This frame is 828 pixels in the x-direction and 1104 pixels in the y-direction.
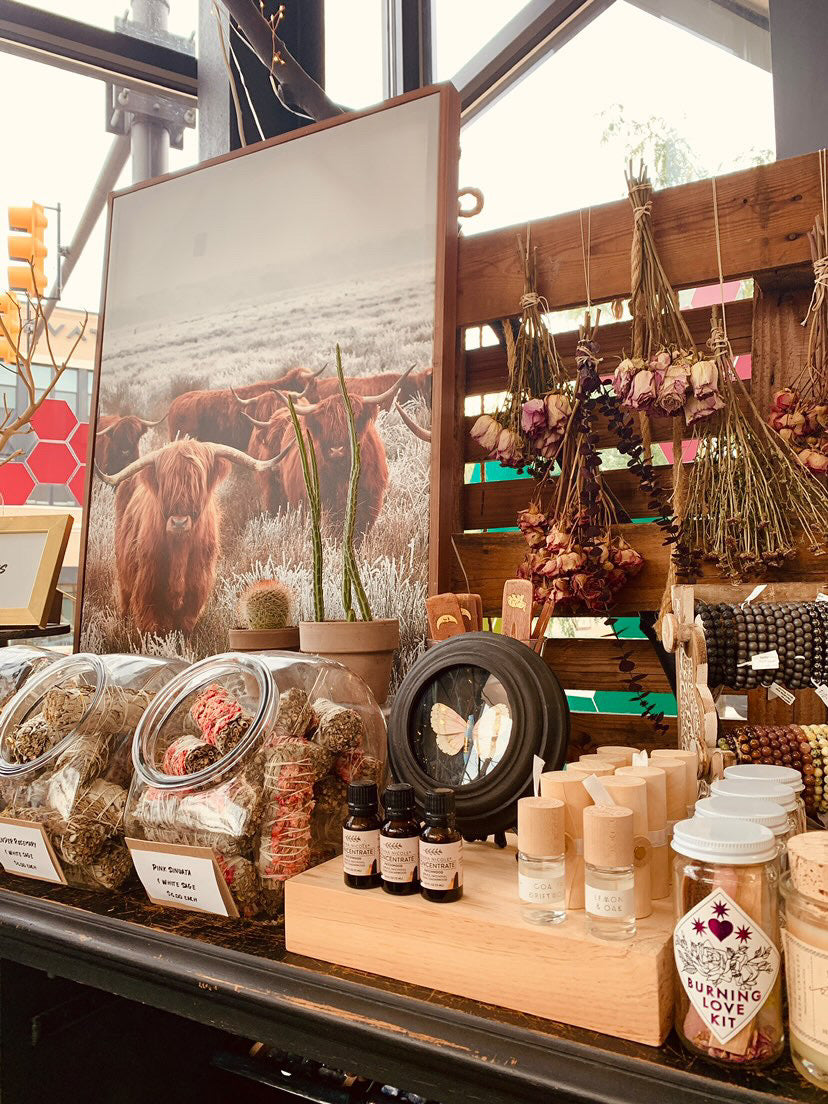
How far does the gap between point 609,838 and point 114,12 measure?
257cm

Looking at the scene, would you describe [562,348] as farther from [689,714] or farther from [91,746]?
[91,746]

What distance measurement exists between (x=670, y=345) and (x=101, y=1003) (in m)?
1.33

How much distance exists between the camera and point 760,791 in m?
0.82

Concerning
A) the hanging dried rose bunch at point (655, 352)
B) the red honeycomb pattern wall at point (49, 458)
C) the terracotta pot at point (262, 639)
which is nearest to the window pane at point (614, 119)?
the hanging dried rose bunch at point (655, 352)

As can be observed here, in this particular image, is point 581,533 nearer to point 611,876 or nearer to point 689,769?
point 689,769

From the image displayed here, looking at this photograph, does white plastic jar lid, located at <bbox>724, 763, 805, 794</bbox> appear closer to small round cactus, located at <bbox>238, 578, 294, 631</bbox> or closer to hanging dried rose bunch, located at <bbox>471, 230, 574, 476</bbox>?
hanging dried rose bunch, located at <bbox>471, 230, 574, 476</bbox>

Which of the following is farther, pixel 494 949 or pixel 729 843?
pixel 494 949

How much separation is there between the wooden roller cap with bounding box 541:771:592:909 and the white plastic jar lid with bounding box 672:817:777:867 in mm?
151

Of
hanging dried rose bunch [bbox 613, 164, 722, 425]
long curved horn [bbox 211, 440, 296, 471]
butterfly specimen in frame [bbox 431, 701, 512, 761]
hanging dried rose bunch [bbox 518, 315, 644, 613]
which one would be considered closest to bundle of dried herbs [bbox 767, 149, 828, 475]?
hanging dried rose bunch [bbox 613, 164, 722, 425]

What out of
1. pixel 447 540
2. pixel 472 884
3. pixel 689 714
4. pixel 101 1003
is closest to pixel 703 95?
pixel 447 540

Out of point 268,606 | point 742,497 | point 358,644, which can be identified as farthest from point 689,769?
point 268,606

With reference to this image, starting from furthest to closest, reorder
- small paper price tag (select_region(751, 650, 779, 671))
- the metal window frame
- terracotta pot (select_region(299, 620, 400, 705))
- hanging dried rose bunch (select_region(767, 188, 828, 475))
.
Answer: the metal window frame, terracotta pot (select_region(299, 620, 400, 705)), hanging dried rose bunch (select_region(767, 188, 828, 475)), small paper price tag (select_region(751, 650, 779, 671))

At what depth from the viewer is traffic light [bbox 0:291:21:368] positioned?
2.32m

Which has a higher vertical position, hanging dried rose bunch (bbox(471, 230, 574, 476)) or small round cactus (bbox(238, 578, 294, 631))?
hanging dried rose bunch (bbox(471, 230, 574, 476))
